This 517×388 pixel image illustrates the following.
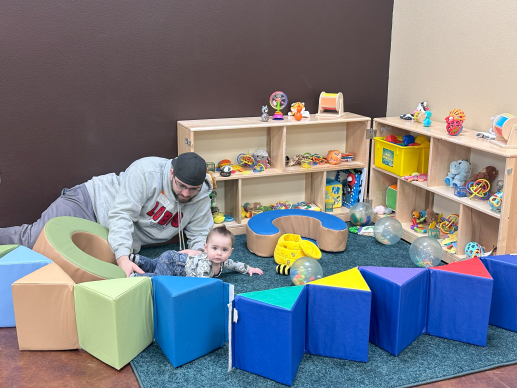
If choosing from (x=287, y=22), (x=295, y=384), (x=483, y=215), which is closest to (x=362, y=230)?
(x=483, y=215)

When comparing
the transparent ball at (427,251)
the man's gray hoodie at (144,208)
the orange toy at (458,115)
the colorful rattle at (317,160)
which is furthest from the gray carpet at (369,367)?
the colorful rattle at (317,160)

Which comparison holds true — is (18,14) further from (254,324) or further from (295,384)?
(295,384)

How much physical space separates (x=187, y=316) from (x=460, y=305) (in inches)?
59.1

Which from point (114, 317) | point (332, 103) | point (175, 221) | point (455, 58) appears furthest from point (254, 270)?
point (455, 58)

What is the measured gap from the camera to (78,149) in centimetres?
419

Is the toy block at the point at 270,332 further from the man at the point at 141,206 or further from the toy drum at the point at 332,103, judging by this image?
the toy drum at the point at 332,103

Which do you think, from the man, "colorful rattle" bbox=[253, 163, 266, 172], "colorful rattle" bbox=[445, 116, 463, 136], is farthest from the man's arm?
"colorful rattle" bbox=[445, 116, 463, 136]

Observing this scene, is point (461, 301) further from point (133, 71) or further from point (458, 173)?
point (133, 71)

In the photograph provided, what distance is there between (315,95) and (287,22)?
0.71 meters

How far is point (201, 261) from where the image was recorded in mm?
3396

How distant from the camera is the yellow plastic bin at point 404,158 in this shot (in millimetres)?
4477

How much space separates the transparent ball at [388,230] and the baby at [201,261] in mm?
1345

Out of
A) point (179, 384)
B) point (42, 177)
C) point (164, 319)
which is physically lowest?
point (179, 384)

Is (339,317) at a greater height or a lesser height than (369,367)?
greater
